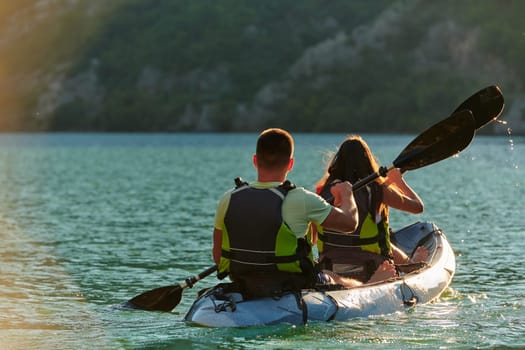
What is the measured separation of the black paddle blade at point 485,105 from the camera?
42.4ft

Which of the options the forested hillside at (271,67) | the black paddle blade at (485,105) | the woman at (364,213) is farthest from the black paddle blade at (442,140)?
Result: the forested hillside at (271,67)

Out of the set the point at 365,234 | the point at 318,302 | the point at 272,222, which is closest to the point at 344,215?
the point at 272,222

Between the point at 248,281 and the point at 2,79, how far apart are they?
188m

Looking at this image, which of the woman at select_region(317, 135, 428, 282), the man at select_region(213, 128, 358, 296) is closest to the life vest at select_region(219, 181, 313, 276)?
the man at select_region(213, 128, 358, 296)

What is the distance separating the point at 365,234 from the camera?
35.8 feet

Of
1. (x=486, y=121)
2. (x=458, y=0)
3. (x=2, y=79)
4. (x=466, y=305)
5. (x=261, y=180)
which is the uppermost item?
(x=458, y=0)

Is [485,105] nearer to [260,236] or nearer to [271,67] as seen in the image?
[260,236]

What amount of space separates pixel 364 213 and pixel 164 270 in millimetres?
5816

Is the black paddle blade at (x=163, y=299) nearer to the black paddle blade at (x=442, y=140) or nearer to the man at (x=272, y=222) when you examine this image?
the man at (x=272, y=222)

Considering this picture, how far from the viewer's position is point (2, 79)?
18912 centimetres

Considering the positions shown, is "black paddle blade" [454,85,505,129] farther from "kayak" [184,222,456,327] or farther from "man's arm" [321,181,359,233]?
"man's arm" [321,181,359,233]

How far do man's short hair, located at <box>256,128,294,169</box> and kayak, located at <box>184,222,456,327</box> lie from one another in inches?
54.7

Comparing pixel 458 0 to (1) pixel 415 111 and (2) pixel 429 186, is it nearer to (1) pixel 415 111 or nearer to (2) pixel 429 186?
(1) pixel 415 111

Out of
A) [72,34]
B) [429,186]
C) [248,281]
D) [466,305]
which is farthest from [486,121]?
[72,34]
